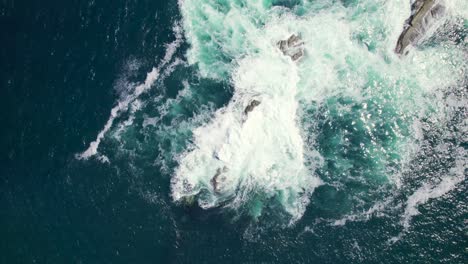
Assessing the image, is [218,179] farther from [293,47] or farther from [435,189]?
[435,189]

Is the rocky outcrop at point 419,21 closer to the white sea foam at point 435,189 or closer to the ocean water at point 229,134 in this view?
the ocean water at point 229,134

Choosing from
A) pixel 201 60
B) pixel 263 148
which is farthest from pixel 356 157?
pixel 201 60

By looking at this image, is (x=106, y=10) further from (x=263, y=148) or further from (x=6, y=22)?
(x=263, y=148)

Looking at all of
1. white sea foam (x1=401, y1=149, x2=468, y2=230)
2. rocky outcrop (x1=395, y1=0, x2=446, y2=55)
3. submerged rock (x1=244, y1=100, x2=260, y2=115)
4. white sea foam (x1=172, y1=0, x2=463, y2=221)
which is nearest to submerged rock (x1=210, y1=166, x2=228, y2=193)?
white sea foam (x1=172, y1=0, x2=463, y2=221)

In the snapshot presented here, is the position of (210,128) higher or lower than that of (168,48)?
lower

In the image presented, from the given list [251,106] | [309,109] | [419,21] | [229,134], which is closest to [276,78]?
[251,106]
